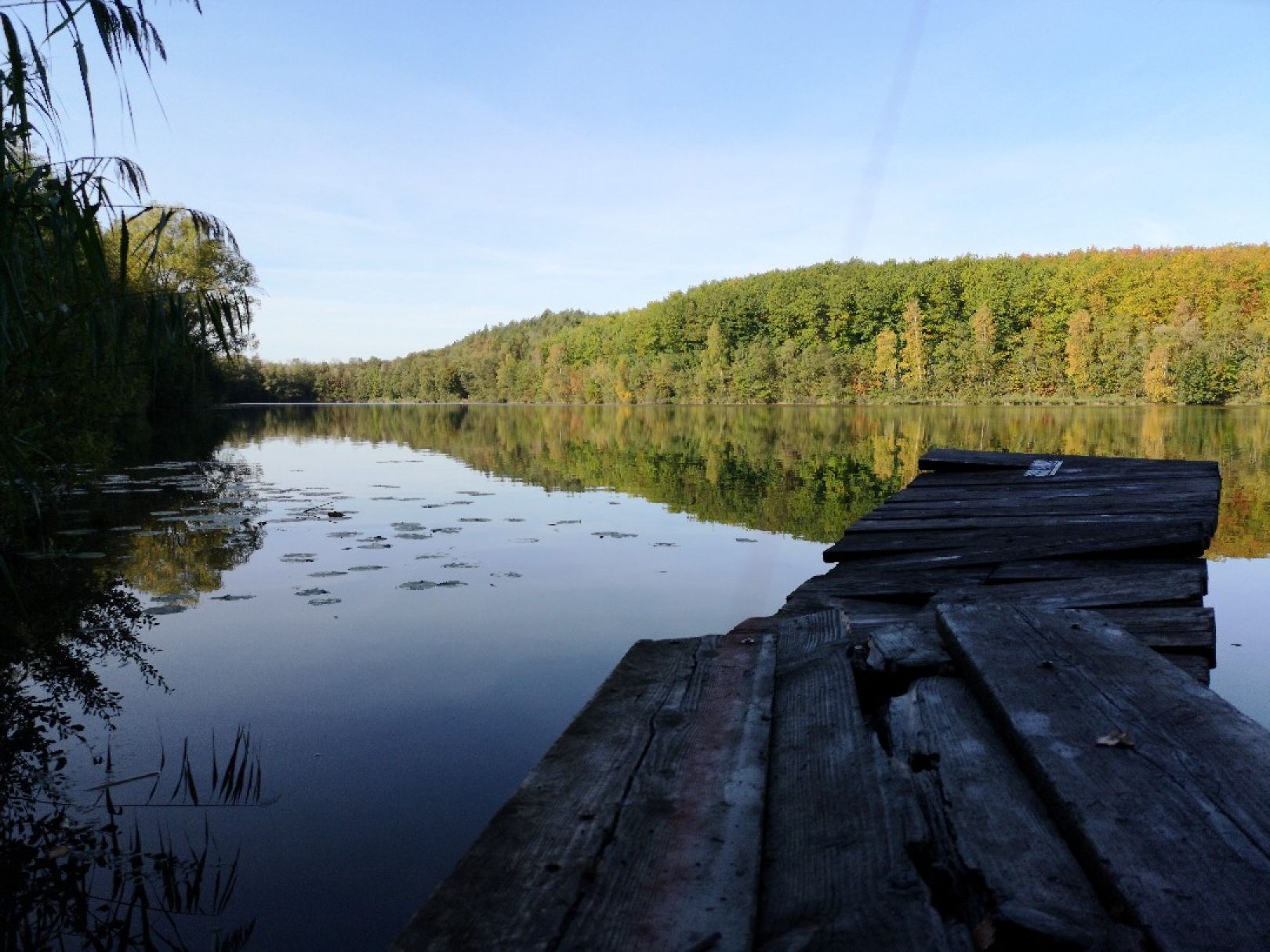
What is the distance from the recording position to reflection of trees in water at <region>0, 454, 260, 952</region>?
9.04 feet

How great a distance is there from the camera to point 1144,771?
140cm

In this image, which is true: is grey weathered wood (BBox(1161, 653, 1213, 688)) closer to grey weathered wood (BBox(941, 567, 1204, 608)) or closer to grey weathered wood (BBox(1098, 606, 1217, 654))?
grey weathered wood (BBox(1098, 606, 1217, 654))

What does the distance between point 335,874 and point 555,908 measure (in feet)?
7.61

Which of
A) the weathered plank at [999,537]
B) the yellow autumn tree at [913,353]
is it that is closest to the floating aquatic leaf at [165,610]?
the weathered plank at [999,537]

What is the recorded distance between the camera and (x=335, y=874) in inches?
122

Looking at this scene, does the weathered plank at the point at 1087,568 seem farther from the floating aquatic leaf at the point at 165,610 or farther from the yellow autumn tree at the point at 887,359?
the yellow autumn tree at the point at 887,359

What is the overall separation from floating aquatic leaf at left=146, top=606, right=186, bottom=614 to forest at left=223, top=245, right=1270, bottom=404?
63296mm

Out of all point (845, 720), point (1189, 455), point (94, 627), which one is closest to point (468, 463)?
point (94, 627)

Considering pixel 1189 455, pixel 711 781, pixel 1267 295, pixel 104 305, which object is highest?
pixel 1267 295

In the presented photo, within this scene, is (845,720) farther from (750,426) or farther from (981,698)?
(750,426)

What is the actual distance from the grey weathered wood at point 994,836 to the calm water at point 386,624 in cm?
208

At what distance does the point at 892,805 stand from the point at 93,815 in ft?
11.2

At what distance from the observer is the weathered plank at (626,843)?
114cm

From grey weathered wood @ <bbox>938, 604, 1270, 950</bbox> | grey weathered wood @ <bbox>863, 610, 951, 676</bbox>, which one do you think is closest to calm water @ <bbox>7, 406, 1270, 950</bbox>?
grey weathered wood @ <bbox>863, 610, 951, 676</bbox>
